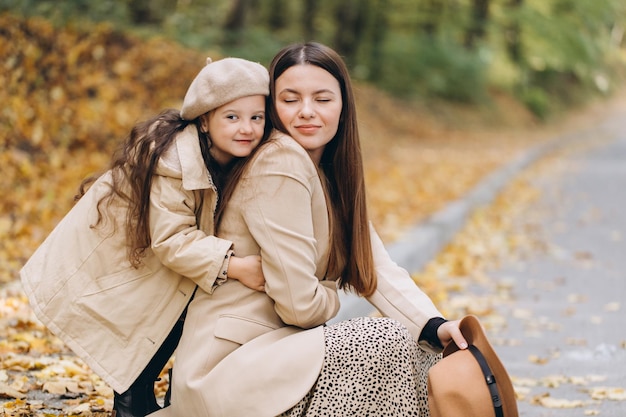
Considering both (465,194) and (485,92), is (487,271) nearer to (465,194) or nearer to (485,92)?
(465,194)

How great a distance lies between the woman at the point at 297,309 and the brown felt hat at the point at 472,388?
4.1 inches

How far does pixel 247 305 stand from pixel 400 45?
22.9 meters

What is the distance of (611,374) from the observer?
4672mm

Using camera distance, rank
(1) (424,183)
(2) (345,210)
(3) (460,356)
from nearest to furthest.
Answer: (3) (460,356) → (2) (345,210) → (1) (424,183)

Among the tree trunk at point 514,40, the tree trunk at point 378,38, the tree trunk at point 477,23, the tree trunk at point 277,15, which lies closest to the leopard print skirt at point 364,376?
the tree trunk at point 378,38

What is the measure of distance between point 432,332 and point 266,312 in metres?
0.66

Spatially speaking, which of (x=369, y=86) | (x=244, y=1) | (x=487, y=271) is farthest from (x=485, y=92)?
(x=487, y=271)

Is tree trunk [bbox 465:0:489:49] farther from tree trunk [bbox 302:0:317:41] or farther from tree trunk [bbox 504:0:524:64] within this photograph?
tree trunk [bbox 302:0:317:41]

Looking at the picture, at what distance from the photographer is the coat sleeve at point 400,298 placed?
3.39 m

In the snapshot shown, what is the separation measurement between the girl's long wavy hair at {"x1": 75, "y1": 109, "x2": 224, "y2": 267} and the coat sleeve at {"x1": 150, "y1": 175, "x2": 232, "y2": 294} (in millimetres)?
52

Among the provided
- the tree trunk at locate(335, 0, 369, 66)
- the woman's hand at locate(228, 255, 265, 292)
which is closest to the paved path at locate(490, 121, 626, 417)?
the woman's hand at locate(228, 255, 265, 292)

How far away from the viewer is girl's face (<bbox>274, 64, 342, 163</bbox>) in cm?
326

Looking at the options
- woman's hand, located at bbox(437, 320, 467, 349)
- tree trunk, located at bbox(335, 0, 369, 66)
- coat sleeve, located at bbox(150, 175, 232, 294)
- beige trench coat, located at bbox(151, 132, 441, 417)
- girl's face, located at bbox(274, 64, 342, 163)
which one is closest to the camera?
beige trench coat, located at bbox(151, 132, 441, 417)

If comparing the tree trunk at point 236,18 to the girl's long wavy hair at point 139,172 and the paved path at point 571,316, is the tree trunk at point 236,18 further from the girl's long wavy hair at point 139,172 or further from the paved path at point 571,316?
the girl's long wavy hair at point 139,172
